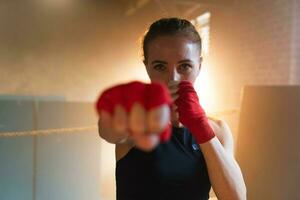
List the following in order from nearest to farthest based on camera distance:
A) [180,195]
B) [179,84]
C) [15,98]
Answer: [179,84], [180,195], [15,98]

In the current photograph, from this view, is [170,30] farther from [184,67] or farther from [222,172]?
[222,172]

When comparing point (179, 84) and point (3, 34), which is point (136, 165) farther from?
point (3, 34)

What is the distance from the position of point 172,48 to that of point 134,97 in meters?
0.45

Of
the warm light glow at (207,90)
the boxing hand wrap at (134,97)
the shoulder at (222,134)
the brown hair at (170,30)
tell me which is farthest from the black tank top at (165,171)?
the warm light glow at (207,90)

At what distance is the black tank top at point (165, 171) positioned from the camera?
2.61 ft

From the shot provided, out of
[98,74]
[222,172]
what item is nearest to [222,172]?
[222,172]

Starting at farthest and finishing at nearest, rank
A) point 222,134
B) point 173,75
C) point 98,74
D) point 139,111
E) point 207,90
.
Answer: point 98,74, point 207,90, point 222,134, point 173,75, point 139,111

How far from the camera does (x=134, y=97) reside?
322mm

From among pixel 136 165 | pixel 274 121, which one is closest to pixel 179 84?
pixel 136 165

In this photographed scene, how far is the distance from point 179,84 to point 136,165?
23 centimetres

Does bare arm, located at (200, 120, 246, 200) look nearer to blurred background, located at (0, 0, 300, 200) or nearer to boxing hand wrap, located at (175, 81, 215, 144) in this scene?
boxing hand wrap, located at (175, 81, 215, 144)

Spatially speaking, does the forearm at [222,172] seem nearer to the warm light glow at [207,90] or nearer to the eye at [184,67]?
the eye at [184,67]

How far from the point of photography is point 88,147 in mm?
2236

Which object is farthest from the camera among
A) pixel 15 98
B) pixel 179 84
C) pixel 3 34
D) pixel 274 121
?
pixel 3 34
